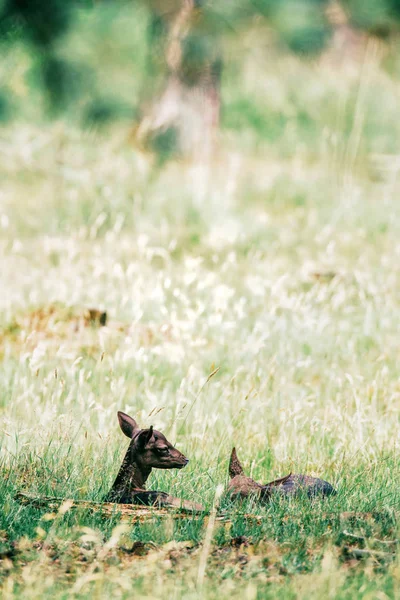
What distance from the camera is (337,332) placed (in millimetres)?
5898

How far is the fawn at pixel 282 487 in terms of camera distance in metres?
3.50

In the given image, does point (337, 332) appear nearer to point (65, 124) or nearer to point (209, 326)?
point (209, 326)

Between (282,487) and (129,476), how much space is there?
59 cm

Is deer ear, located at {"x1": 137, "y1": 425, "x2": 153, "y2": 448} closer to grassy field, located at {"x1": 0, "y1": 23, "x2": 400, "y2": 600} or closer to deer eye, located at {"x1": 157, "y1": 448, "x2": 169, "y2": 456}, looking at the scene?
deer eye, located at {"x1": 157, "y1": 448, "x2": 169, "y2": 456}

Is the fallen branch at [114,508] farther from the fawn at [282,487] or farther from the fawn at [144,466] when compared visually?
the fawn at [282,487]

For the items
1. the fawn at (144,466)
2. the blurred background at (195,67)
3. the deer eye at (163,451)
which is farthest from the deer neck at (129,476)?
the blurred background at (195,67)

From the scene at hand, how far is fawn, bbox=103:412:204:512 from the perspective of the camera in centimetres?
345

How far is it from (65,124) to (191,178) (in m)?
2.30

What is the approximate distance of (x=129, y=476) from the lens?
3525mm

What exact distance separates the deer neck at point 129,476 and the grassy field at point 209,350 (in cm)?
10

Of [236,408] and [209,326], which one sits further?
[209,326]

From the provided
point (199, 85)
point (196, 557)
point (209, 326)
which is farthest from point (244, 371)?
point (199, 85)

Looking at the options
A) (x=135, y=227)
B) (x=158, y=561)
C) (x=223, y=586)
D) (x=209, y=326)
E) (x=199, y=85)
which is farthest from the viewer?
(x=199, y=85)

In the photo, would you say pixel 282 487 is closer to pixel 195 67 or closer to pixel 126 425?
pixel 126 425
